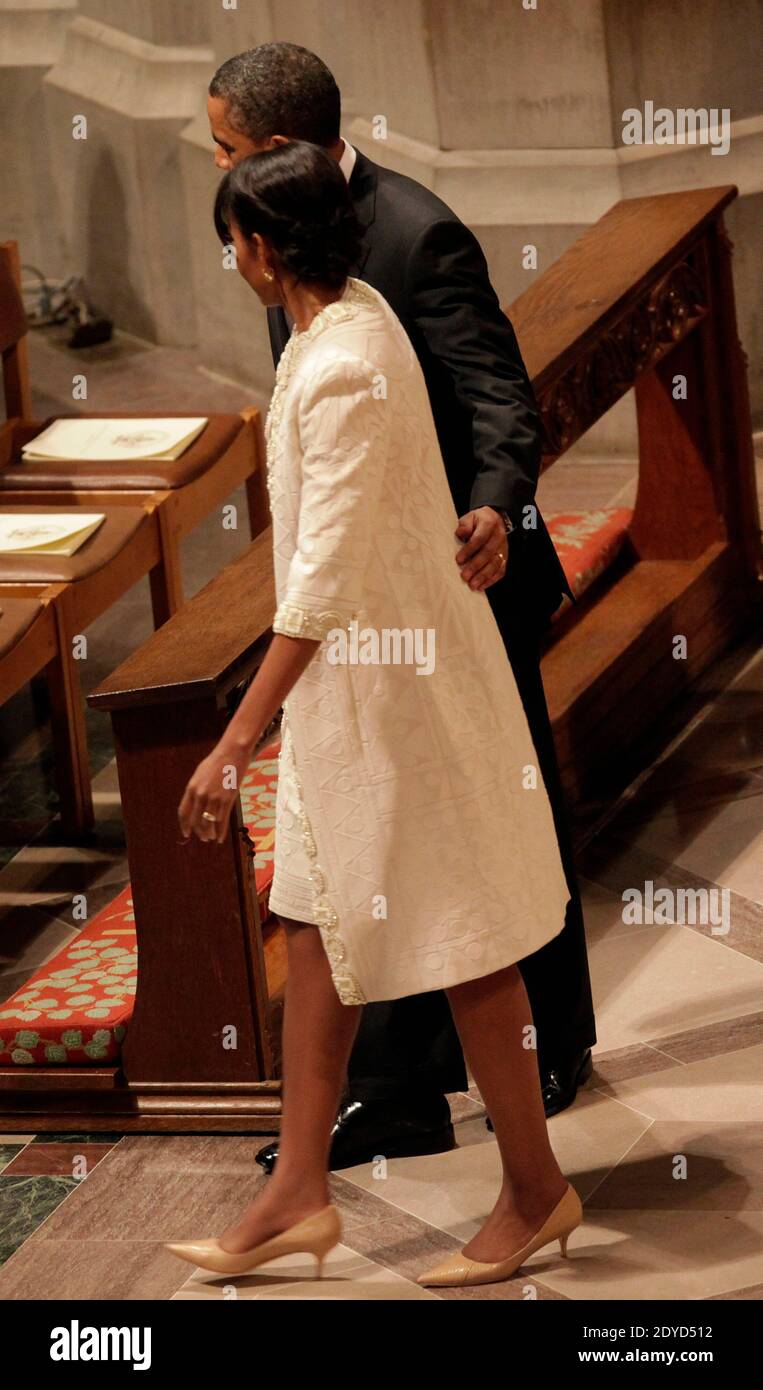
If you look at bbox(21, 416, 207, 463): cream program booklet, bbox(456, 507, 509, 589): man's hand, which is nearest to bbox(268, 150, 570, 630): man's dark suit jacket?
bbox(456, 507, 509, 589): man's hand

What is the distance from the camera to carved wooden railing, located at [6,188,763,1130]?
11.1 feet

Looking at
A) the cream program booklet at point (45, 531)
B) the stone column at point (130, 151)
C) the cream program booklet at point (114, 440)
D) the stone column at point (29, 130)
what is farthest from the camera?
the stone column at point (29, 130)

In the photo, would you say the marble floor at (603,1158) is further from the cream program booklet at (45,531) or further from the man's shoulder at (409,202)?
the man's shoulder at (409,202)

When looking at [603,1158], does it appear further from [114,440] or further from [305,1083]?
[114,440]

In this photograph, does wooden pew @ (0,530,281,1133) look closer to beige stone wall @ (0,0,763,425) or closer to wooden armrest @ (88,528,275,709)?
wooden armrest @ (88,528,275,709)

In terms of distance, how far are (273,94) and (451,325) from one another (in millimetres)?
397

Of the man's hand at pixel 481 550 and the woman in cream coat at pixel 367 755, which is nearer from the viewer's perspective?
the woman in cream coat at pixel 367 755

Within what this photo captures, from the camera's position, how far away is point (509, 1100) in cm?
281

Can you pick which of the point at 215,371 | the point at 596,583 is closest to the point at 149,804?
the point at 596,583

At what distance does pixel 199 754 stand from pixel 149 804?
5.3 inches

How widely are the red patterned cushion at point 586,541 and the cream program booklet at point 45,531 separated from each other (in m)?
1.10

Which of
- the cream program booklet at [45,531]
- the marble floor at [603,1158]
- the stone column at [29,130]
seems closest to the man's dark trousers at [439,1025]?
the marble floor at [603,1158]

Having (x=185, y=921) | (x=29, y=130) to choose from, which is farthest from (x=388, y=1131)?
(x=29, y=130)

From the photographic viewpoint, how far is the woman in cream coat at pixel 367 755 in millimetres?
2562
